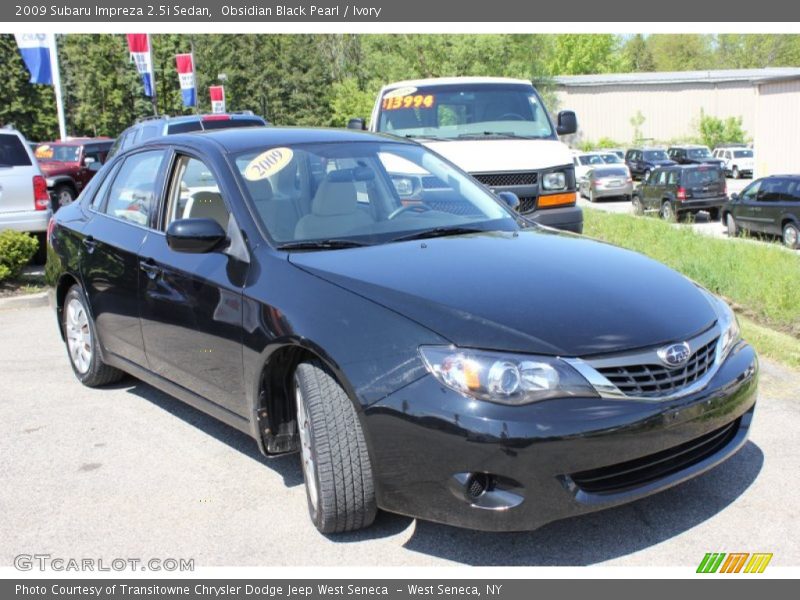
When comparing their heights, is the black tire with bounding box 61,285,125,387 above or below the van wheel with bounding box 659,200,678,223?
above

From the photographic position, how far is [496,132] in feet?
33.0

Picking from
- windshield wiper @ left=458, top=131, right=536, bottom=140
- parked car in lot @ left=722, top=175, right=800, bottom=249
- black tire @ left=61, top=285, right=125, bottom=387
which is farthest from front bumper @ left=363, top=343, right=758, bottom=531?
parked car in lot @ left=722, top=175, right=800, bottom=249

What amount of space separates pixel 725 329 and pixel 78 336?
4.24 meters

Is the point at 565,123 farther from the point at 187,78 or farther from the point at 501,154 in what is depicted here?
the point at 187,78

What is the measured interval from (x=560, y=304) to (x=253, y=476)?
6.13ft

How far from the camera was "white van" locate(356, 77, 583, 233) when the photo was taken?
9234 millimetres

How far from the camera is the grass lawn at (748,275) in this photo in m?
6.73

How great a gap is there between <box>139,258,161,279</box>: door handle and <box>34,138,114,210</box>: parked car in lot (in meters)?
15.5

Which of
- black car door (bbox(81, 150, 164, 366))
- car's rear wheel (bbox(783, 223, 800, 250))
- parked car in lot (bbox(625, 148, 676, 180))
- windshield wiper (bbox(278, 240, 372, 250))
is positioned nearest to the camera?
windshield wiper (bbox(278, 240, 372, 250))

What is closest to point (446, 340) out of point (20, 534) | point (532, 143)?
point (20, 534)

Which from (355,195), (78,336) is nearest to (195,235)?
(355,195)

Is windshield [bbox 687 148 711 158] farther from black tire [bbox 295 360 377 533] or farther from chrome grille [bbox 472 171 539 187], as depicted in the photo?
black tire [bbox 295 360 377 533]

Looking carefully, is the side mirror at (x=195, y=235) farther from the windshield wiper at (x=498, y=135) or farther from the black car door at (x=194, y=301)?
the windshield wiper at (x=498, y=135)

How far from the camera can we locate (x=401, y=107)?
10359 mm
